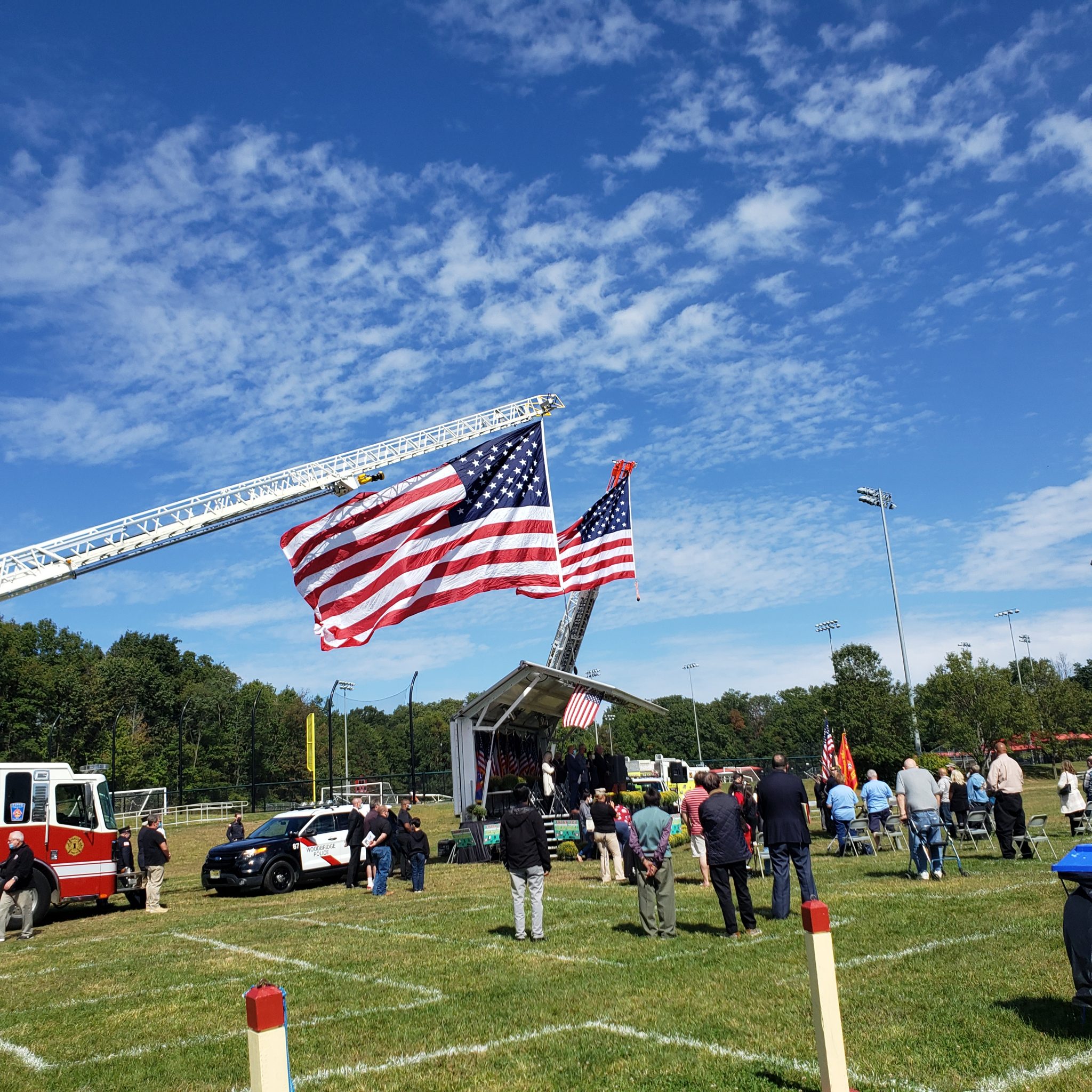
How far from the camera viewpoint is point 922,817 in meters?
13.2

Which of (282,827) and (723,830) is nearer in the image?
(723,830)

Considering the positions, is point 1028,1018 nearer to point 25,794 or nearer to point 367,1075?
point 367,1075

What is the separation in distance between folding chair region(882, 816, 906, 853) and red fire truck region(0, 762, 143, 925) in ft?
49.7

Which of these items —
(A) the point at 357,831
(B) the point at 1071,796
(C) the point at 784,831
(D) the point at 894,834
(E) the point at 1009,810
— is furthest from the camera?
(A) the point at 357,831

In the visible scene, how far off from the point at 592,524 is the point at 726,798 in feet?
47.1

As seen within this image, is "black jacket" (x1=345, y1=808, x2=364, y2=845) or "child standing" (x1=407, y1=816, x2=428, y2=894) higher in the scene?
"black jacket" (x1=345, y1=808, x2=364, y2=845)

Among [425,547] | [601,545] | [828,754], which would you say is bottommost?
[828,754]

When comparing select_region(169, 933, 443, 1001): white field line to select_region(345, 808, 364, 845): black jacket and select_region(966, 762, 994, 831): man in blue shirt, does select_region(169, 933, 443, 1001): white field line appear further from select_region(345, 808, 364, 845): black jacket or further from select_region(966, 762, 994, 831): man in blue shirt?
select_region(966, 762, 994, 831): man in blue shirt

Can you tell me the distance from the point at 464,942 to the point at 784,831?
4049mm

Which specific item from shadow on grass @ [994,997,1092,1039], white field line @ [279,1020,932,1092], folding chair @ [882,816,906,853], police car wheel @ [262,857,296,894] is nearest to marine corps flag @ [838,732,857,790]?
folding chair @ [882,816,906,853]

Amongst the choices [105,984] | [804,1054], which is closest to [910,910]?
[804,1054]

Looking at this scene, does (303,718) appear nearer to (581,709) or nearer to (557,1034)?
(581,709)

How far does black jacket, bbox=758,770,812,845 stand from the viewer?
1039cm

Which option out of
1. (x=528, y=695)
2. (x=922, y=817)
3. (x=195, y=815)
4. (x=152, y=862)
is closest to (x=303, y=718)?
(x=195, y=815)
